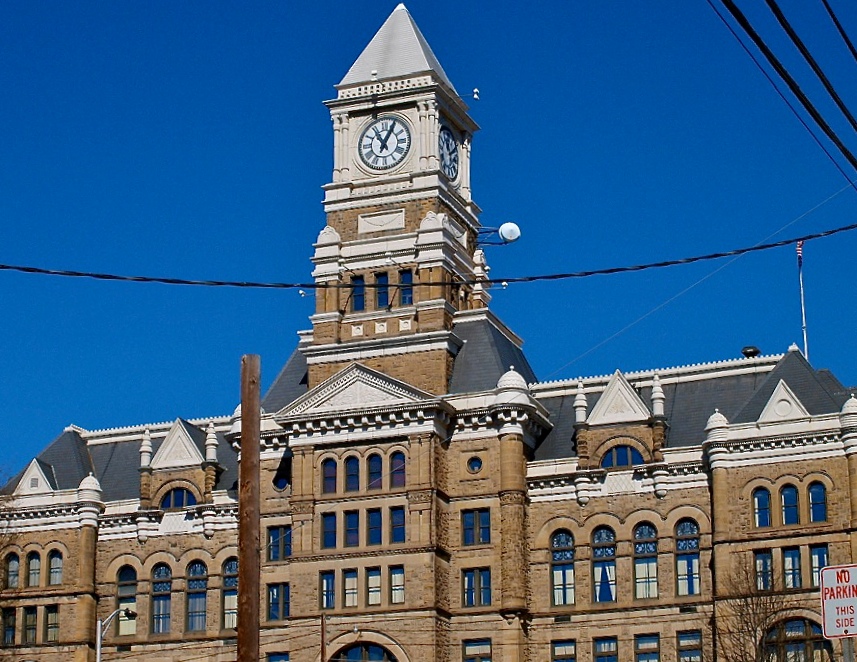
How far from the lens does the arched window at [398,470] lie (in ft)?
220

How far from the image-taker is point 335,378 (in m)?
68.5

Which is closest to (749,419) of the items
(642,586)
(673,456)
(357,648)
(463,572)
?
(673,456)

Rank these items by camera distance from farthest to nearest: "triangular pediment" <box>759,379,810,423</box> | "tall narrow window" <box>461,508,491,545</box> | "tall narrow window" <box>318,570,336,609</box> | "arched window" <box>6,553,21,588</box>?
"arched window" <box>6,553,21,588</box> → "tall narrow window" <box>461,508,491,545</box> → "tall narrow window" <box>318,570,336,609</box> → "triangular pediment" <box>759,379,810,423</box>

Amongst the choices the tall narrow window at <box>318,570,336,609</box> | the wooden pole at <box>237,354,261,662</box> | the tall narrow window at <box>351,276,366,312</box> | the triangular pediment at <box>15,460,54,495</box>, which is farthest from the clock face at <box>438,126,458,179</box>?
the wooden pole at <box>237,354,261,662</box>

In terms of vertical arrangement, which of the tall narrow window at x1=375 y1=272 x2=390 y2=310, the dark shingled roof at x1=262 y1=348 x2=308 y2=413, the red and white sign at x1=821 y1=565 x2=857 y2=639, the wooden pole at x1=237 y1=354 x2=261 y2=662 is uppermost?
the tall narrow window at x1=375 y1=272 x2=390 y2=310

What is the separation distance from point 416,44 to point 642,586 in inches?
994

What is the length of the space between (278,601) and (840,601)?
174ft

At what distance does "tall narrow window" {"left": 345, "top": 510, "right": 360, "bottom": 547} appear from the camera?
6719 cm

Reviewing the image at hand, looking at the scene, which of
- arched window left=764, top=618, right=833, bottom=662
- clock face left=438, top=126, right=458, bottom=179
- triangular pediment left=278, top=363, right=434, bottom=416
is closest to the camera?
arched window left=764, top=618, right=833, bottom=662

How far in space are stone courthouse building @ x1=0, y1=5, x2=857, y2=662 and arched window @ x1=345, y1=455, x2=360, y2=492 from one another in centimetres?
8

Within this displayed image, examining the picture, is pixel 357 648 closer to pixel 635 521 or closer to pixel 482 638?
pixel 482 638

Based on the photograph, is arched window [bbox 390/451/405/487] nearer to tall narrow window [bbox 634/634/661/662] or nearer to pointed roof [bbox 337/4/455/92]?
tall narrow window [bbox 634/634/661/662]

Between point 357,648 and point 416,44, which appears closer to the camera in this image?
point 357,648

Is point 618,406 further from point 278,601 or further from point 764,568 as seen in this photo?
point 278,601
